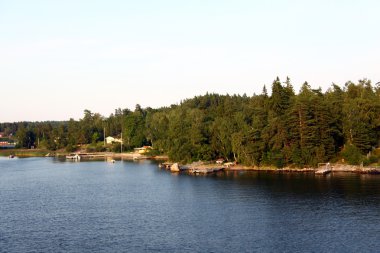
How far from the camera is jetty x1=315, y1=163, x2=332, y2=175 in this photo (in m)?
111

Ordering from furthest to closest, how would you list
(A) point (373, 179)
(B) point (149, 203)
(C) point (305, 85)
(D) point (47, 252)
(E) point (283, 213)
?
(C) point (305, 85) → (A) point (373, 179) → (B) point (149, 203) → (E) point (283, 213) → (D) point (47, 252)

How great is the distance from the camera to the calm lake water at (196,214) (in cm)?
5538

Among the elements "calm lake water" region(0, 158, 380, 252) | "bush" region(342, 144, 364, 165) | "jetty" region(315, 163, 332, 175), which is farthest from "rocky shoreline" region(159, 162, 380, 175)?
"calm lake water" region(0, 158, 380, 252)

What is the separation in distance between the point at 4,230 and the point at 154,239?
22146 mm

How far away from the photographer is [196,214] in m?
70.9

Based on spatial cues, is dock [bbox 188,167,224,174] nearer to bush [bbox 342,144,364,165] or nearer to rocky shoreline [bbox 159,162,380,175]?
rocky shoreline [bbox 159,162,380,175]

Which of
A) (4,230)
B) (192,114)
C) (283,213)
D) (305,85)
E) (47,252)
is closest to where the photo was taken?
(47,252)

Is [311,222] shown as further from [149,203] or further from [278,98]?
[278,98]

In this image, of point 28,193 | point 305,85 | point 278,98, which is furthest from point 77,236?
point 305,85

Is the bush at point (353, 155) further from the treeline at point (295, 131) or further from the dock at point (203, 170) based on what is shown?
the dock at point (203, 170)

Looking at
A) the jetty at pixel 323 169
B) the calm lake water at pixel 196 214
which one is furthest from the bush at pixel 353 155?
the calm lake water at pixel 196 214

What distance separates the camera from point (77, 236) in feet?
196

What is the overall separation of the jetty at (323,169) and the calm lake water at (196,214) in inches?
125

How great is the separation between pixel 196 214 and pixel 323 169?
5350 centimetres
